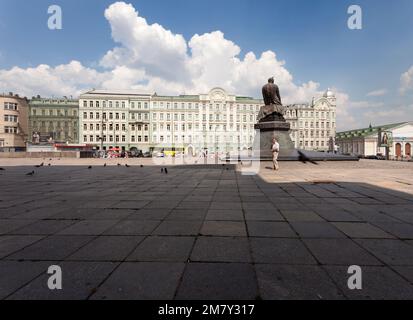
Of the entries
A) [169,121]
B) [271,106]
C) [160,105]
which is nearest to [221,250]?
[271,106]

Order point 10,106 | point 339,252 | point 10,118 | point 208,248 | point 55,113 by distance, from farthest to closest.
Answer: point 55,113, point 10,106, point 10,118, point 208,248, point 339,252

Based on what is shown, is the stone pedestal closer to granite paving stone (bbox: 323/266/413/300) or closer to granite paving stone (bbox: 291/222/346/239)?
granite paving stone (bbox: 291/222/346/239)

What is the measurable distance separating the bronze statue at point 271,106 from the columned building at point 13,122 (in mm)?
64216

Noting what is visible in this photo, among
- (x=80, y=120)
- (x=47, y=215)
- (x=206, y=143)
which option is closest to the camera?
(x=47, y=215)

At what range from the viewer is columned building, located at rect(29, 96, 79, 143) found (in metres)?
68.8

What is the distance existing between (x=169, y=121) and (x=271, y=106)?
57953 mm

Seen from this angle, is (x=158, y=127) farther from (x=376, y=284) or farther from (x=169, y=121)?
(x=376, y=284)

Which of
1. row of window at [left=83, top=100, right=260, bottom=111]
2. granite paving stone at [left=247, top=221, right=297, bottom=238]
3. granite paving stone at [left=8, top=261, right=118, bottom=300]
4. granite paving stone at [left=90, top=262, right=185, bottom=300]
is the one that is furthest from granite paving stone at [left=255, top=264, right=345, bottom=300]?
row of window at [left=83, top=100, right=260, bottom=111]

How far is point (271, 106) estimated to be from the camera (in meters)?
17.6

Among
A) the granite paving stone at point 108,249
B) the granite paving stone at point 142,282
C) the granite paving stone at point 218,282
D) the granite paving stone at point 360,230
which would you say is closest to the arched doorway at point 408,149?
the granite paving stone at point 360,230
